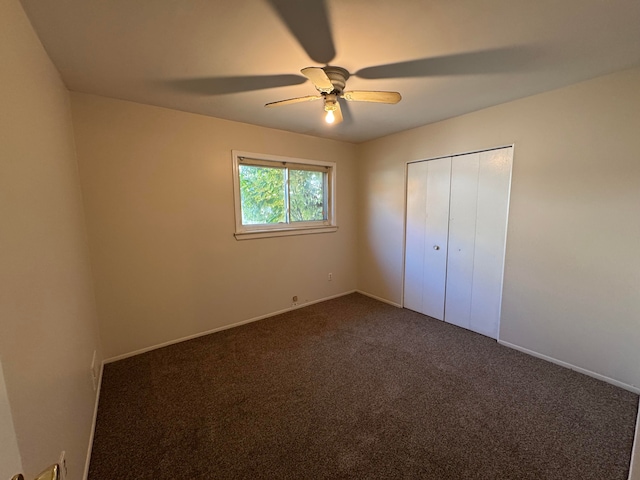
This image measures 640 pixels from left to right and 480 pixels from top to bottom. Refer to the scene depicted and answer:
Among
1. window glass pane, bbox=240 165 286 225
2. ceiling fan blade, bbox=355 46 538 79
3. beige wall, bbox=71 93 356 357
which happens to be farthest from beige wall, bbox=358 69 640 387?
beige wall, bbox=71 93 356 357

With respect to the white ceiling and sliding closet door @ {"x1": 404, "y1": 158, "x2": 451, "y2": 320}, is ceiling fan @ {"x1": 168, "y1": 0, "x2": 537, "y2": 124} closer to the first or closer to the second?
the white ceiling

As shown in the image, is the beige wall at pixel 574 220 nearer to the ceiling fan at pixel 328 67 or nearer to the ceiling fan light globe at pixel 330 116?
the ceiling fan at pixel 328 67

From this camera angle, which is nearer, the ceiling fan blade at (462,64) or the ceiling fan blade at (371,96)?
the ceiling fan blade at (462,64)

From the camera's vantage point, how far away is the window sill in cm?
306

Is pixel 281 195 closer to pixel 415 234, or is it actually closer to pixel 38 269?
A: pixel 415 234

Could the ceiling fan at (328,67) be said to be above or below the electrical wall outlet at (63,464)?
above

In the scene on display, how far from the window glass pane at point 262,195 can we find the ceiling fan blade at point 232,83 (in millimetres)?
1012

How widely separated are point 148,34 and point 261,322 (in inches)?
110

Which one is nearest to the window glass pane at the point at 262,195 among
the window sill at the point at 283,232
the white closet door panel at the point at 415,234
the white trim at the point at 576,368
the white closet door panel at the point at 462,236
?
the window sill at the point at 283,232

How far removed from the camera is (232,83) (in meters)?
1.99

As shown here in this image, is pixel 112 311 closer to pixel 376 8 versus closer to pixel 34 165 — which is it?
pixel 34 165

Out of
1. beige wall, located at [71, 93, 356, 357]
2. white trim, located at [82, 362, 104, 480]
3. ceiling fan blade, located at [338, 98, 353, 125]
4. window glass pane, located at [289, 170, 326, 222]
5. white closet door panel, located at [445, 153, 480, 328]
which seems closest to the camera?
white trim, located at [82, 362, 104, 480]

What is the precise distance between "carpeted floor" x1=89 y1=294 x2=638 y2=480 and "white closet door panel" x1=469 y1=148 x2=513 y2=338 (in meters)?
0.28

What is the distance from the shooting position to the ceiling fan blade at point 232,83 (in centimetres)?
193
